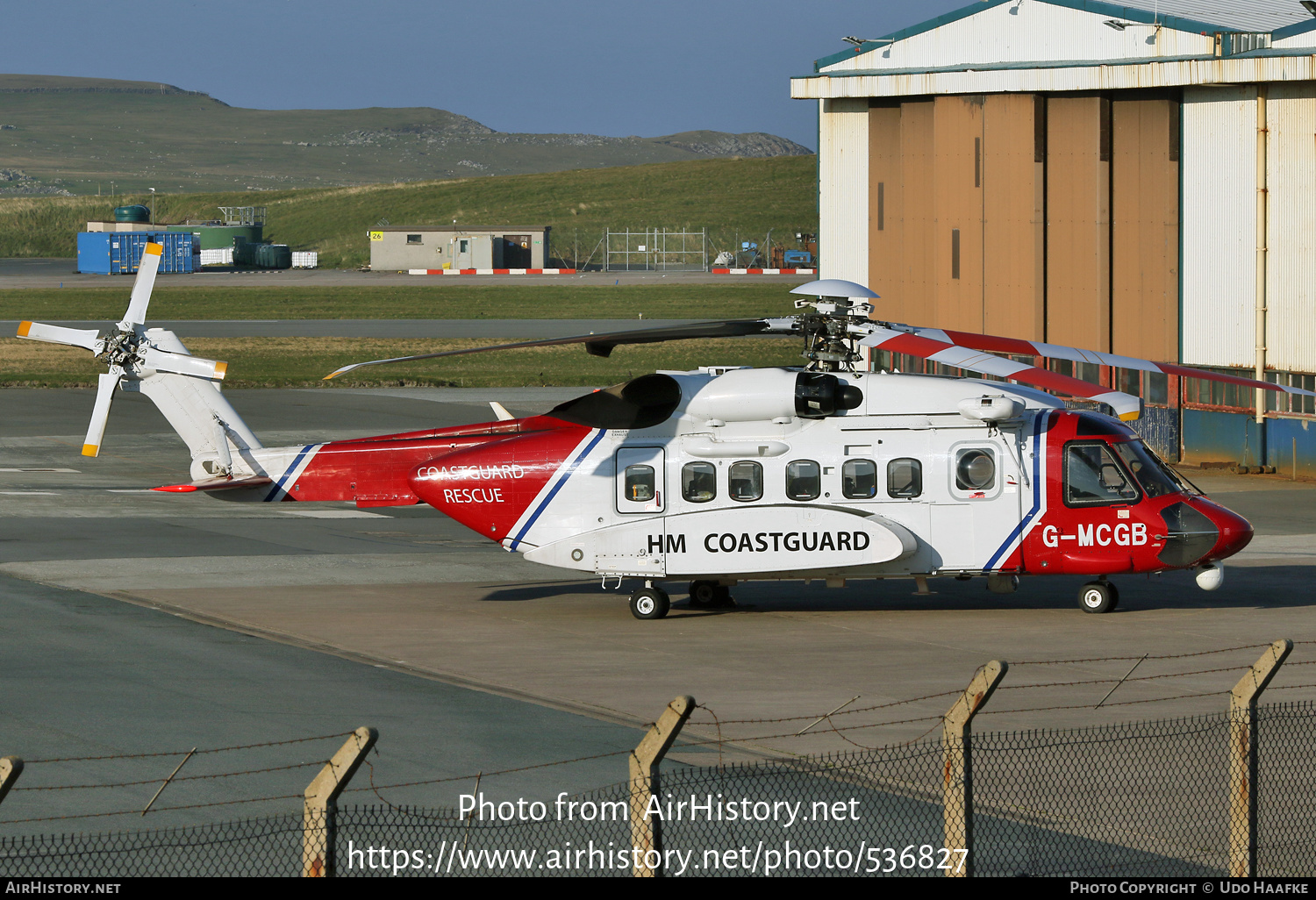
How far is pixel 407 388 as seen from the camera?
4853 cm

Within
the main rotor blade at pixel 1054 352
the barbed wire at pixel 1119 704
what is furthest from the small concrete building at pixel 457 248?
the barbed wire at pixel 1119 704

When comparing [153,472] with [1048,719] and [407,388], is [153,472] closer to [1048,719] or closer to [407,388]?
[407,388]

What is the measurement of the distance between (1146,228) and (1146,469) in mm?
16737

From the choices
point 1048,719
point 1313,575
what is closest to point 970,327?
point 1313,575

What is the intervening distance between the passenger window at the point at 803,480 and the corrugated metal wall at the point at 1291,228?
16.8 meters

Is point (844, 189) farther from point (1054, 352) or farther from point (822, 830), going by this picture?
point (822, 830)

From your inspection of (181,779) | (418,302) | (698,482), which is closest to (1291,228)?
(698,482)

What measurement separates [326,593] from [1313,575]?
13.8 meters

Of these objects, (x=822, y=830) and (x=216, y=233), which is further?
(x=216, y=233)

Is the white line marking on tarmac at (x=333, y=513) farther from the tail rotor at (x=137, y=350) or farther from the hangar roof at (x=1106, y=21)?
the hangar roof at (x=1106, y=21)

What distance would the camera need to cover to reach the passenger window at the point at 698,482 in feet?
60.3

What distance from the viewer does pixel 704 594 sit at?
19.5 m

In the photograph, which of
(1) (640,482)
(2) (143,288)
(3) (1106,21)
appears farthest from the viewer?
(3) (1106,21)

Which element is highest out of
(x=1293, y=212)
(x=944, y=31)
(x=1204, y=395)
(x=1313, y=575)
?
(x=944, y=31)
